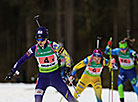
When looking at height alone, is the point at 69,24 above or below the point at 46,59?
above

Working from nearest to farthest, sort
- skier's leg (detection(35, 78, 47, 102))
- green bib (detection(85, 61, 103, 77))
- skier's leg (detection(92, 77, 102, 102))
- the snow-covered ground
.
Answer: skier's leg (detection(35, 78, 47, 102))
skier's leg (detection(92, 77, 102, 102))
green bib (detection(85, 61, 103, 77))
the snow-covered ground

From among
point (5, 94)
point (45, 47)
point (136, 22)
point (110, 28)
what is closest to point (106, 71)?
point (136, 22)

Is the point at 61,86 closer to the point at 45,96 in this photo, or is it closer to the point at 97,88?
the point at 97,88

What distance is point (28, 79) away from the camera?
19.6 metres

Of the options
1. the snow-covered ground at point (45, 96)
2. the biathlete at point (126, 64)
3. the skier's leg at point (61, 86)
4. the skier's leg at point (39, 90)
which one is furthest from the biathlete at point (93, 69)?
the snow-covered ground at point (45, 96)

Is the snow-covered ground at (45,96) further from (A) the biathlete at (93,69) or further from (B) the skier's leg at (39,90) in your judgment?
(B) the skier's leg at (39,90)

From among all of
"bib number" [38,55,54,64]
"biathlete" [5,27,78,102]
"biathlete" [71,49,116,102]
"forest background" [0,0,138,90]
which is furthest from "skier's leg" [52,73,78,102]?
"forest background" [0,0,138,90]

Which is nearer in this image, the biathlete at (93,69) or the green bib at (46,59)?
the green bib at (46,59)

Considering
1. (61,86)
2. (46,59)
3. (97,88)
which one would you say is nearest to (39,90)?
(61,86)

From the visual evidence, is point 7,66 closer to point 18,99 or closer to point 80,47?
point 80,47

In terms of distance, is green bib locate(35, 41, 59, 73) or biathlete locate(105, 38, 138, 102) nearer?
green bib locate(35, 41, 59, 73)

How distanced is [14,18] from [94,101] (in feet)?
56.1

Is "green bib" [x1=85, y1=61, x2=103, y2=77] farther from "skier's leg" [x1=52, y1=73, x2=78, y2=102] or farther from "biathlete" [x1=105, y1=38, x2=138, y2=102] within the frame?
"skier's leg" [x1=52, y1=73, x2=78, y2=102]

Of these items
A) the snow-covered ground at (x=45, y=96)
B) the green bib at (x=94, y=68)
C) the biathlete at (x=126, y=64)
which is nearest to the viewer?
the green bib at (x=94, y=68)
